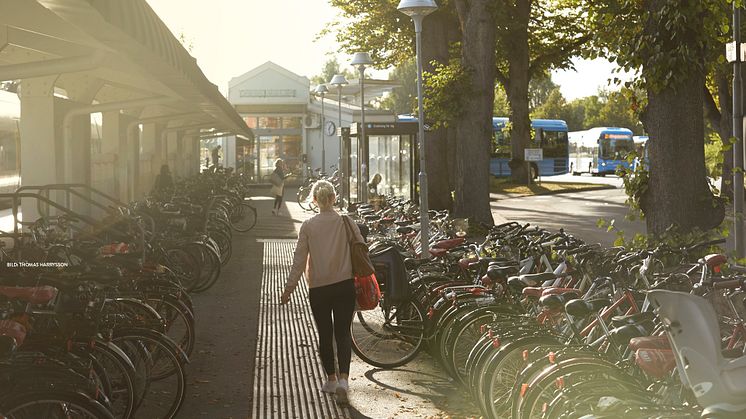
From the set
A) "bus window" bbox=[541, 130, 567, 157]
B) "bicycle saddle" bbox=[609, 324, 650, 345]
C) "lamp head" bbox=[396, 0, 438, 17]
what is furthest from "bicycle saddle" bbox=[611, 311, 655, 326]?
"bus window" bbox=[541, 130, 567, 157]

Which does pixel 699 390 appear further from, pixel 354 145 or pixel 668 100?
pixel 354 145

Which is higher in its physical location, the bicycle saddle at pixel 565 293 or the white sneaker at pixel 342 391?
the bicycle saddle at pixel 565 293

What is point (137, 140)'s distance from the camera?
2547 cm

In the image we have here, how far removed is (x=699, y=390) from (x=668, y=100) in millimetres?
7893

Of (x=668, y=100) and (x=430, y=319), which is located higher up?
(x=668, y=100)

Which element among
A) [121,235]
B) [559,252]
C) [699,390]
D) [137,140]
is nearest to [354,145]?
[137,140]

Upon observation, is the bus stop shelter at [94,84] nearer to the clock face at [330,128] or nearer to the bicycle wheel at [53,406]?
the bicycle wheel at [53,406]

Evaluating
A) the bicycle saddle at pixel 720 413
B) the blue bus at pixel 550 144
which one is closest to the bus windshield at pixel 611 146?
the blue bus at pixel 550 144

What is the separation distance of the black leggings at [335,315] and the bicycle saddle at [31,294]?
2.34 meters

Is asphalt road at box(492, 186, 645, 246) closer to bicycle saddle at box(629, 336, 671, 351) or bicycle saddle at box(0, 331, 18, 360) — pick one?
bicycle saddle at box(629, 336, 671, 351)

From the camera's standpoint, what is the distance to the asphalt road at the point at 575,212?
23.8 m

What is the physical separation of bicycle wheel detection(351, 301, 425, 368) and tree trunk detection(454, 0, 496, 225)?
13037mm

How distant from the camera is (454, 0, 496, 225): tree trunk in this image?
22469mm

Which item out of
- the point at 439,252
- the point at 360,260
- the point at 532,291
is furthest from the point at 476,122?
the point at 532,291
